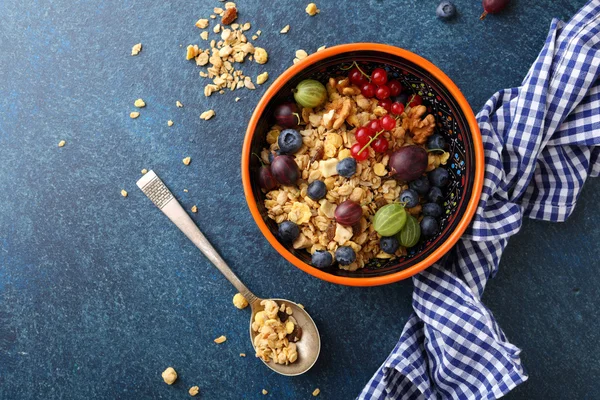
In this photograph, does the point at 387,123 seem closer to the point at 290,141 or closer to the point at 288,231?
the point at 290,141

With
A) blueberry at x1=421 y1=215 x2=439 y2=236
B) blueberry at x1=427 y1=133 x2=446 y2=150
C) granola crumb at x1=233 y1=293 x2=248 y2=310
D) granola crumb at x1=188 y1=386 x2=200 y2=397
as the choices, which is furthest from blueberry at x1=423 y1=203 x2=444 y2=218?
granola crumb at x1=188 y1=386 x2=200 y2=397

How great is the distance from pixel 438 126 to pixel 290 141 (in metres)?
0.35

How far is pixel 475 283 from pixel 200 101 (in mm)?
827

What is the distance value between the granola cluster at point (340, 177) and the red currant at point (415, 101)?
2 cm

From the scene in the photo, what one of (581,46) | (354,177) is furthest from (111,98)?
(581,46)

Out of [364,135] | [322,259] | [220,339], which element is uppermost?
[364,135]

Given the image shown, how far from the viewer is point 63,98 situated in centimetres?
136

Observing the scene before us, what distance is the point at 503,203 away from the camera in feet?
3.97

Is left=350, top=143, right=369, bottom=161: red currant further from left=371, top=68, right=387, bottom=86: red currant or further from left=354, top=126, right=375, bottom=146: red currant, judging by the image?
left=371, top=68, right=387, bottom=86: red currant

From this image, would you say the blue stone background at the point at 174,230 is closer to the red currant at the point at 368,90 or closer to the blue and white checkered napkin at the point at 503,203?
the blue and white checkered napkin at the point at 503,203

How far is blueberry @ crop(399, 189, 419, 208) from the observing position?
44.3 inches

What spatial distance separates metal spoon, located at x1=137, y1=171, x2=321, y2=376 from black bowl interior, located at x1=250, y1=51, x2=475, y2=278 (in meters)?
0.21

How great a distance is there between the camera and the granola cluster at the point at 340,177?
3.75 ft

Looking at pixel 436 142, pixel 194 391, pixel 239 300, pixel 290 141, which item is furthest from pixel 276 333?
pixel 436 142
